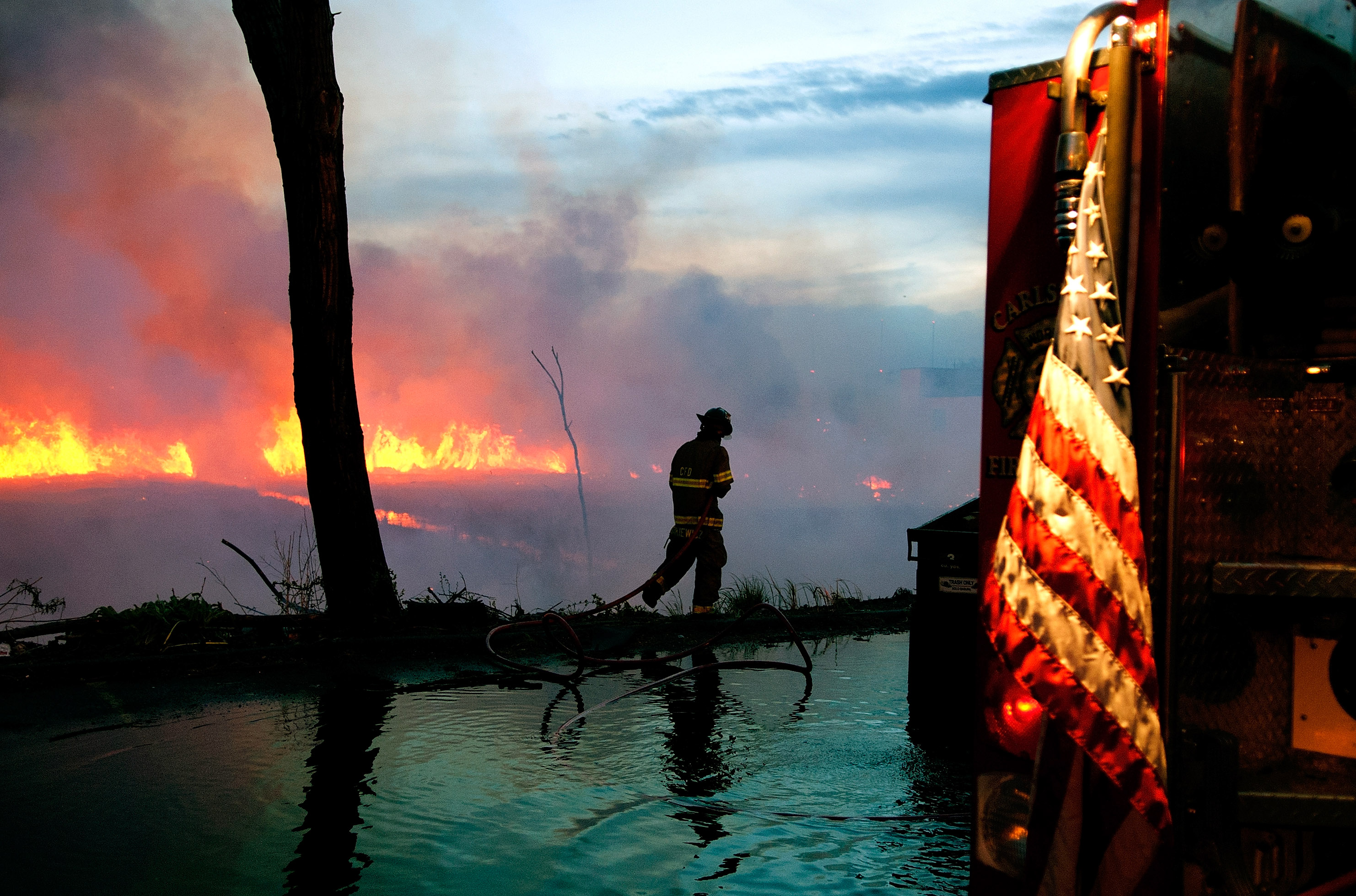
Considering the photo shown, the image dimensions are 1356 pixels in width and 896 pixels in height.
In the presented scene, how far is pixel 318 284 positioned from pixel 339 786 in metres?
5.93

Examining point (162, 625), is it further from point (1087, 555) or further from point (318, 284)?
point (1087, 555)

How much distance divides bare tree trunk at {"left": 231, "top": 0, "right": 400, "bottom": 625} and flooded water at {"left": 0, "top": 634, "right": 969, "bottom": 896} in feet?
8.32

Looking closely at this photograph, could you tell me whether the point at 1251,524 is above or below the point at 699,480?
below

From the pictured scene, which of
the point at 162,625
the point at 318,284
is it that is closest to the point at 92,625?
the point at 162,625

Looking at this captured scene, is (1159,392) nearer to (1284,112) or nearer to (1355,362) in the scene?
(1355,362)

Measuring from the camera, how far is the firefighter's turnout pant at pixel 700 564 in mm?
11055

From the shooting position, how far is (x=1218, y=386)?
2.46 m

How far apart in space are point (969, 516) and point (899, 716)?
4.28 feet

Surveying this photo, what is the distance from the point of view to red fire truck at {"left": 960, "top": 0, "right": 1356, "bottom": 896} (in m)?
2.31

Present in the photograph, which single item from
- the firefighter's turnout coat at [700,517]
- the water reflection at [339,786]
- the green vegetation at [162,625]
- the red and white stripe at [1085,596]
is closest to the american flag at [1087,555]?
the red and white stripe at [1085,596]

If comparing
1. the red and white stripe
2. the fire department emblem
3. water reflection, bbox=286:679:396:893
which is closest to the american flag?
the red and white stripe

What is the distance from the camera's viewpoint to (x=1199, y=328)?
2418mm

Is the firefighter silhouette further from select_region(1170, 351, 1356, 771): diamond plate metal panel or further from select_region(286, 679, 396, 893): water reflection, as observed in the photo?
select_region(1170, 351, 1356, 771): diamond plate metal panel

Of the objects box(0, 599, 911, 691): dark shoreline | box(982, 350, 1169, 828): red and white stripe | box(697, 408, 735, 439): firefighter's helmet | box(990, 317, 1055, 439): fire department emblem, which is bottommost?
box(0, 599, 911, 691): dark shoreline
